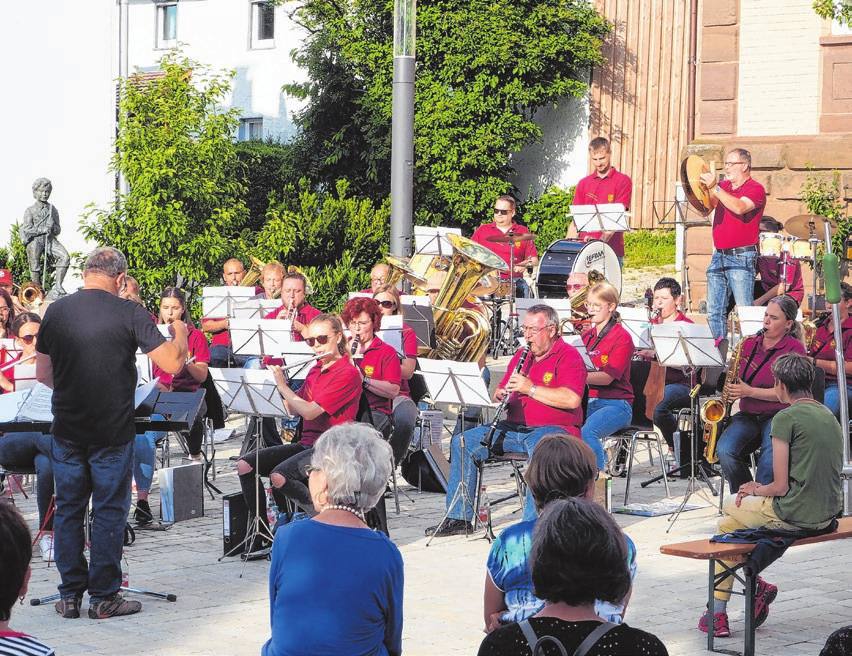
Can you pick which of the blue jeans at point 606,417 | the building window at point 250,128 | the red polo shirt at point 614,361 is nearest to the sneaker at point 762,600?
the blue jeans at point 606,417

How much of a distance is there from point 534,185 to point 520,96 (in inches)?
83.9

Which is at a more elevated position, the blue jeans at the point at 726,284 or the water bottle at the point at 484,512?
the blue jeans at the point at 726,284

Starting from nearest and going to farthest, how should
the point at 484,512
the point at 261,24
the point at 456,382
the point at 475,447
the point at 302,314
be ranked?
the point at 456,382, the point at 475,447, the point at 484,512, the point at 302,314, the point at 261,24

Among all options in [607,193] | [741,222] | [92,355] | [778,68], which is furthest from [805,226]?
[92,355]

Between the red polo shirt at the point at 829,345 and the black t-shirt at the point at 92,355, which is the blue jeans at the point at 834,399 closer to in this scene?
the red polo shirt at the point at 829,345

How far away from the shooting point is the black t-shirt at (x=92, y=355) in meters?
6.81

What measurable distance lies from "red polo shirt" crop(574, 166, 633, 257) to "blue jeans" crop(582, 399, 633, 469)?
14.8ft

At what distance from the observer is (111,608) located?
7.06 metres

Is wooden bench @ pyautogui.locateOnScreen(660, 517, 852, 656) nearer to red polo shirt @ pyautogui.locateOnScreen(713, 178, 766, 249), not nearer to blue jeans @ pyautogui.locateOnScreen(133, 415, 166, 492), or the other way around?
blue jeans @ pyautogui.locateOnScreen(133, 415, 166, 492)

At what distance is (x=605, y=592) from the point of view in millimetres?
3594

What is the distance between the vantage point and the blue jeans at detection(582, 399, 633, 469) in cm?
979

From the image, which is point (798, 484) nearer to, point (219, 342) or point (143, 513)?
point (143, 513)

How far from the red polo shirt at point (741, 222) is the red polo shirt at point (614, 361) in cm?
344

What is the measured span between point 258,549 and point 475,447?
158cm
